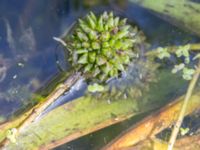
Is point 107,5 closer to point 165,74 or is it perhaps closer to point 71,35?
point 71,35

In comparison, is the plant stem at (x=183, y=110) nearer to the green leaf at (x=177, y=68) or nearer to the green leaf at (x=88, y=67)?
the green leaf at (x=177, y=68)

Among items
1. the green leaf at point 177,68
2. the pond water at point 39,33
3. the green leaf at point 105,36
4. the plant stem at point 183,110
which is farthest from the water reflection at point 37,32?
the green leaf at point 105,36

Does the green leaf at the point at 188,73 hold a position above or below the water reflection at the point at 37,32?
below

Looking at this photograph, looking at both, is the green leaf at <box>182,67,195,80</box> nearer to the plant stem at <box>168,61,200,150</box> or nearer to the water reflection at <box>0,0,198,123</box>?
the plant stem at <box>168,61,200,150</box>

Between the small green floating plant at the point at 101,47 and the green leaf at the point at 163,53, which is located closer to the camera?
the small green floating plant at the point at 101,47

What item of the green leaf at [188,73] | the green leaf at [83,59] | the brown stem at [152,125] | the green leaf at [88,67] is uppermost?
the green leaf at [83,59]
